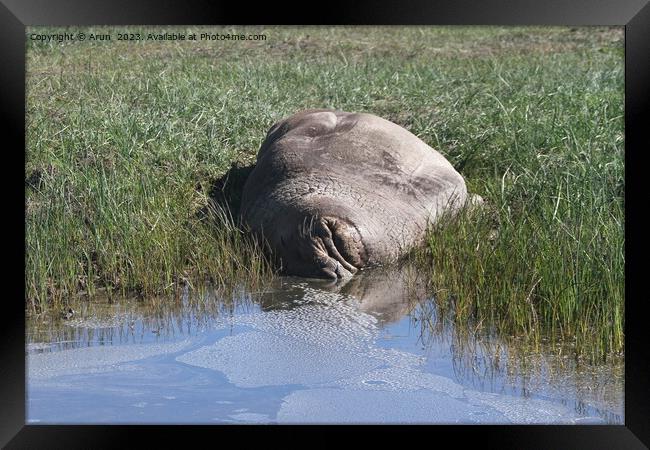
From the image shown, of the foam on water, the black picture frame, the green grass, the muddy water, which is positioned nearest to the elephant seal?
the green grass

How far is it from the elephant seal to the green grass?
231 mm

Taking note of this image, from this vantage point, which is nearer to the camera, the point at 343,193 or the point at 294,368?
the point at 294,368

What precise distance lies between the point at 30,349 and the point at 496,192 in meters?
3.77

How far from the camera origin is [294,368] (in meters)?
5.02

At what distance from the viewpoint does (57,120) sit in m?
8.58

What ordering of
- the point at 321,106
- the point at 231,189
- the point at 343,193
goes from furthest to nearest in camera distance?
the point at 321,106 < the point at 231,189 < the point at 343,193

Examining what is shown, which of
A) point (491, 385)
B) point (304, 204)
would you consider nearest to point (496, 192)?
point (304, 204)

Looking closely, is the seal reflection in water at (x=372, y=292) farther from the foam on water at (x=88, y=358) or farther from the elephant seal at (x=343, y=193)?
the foam on water at (x=88, y=358)

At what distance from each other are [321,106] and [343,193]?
2.84 meters

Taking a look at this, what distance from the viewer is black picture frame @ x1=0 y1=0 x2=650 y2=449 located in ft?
13.1

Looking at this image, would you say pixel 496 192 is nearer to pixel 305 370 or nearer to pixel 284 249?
pixel 284 249

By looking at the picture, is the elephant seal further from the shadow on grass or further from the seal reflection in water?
the shadow on grass
